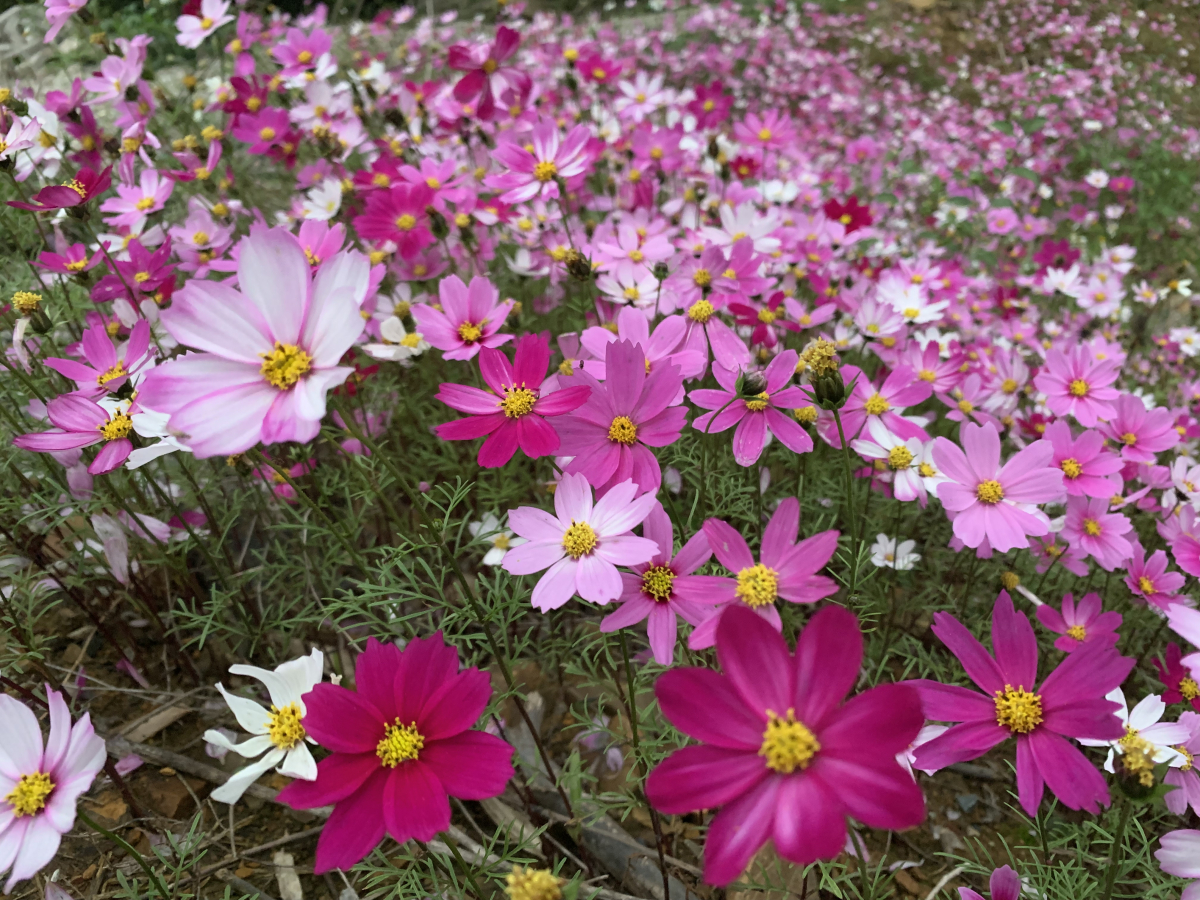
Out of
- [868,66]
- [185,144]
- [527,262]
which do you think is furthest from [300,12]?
[527,262]

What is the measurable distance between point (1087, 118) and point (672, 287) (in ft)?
14.4

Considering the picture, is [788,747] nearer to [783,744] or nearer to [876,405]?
[783,744]

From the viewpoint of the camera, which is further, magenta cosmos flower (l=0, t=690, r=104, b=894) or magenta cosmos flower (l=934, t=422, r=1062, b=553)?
magenta cosmos flower (l=934, t=422, r=1062, b=553)

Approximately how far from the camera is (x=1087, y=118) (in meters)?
4.33

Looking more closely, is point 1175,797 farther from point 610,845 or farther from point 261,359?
point 261,359

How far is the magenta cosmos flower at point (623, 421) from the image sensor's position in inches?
32.8

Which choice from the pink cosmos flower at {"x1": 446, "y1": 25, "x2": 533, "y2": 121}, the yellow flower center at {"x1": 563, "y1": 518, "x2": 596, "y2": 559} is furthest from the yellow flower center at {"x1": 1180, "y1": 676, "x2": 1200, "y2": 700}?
the pink cosmos flower at {"x1": 446, "y1": 25, "x2": 533, "y2": 121}

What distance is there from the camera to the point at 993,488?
101 cm

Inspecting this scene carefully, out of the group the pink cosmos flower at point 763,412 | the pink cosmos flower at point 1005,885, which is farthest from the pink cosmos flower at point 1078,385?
the pink cosmos flower at point 1005,885

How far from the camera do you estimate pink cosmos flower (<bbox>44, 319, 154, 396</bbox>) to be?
3.34ft

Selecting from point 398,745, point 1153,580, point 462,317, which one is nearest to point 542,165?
point 462,317

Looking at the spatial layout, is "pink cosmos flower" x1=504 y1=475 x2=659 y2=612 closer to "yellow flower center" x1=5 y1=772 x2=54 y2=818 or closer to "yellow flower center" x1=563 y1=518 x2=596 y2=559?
"yellow flower center" x1=563 y1=518 x2=596 y2=559

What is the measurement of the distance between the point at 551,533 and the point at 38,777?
1.82 feet

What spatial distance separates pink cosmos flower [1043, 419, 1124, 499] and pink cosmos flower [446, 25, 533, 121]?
1.57 m
